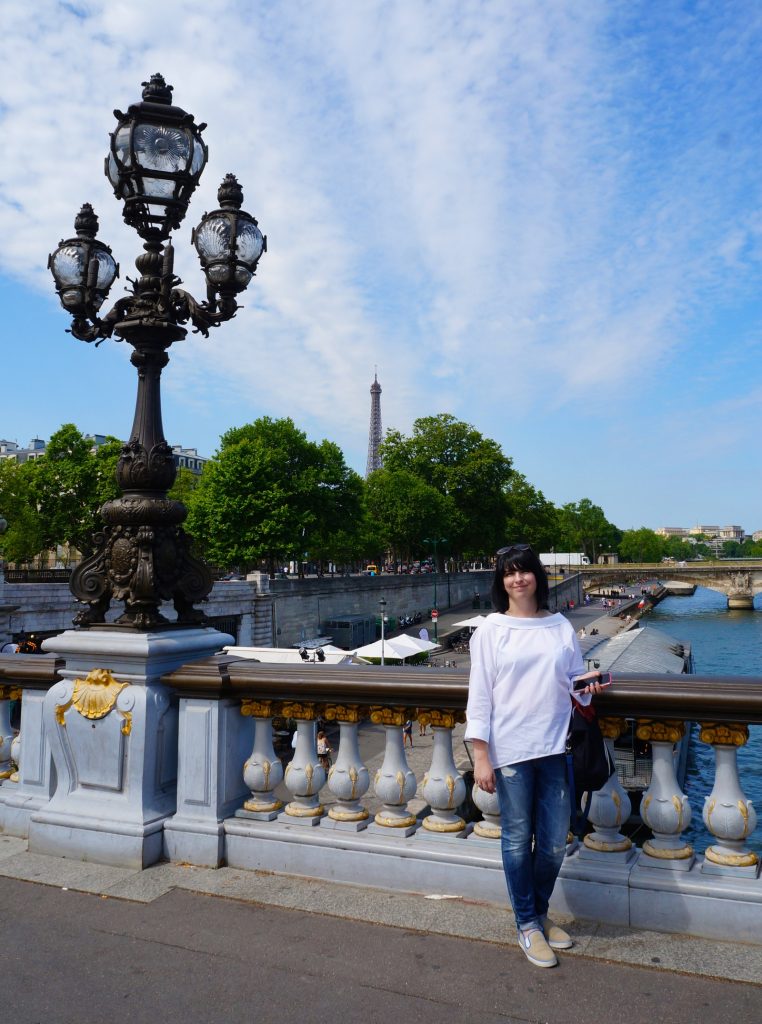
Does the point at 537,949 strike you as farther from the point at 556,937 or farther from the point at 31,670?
the point at 31,670

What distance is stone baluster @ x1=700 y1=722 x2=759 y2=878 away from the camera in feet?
11.0

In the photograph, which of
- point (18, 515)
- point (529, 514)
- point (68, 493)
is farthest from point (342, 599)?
point (529, 514)

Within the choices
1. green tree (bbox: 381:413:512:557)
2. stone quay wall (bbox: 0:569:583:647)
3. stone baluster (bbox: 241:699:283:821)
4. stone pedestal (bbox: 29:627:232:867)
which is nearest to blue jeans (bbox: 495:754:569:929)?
stone baluster (bbox: 241:699:283:821)

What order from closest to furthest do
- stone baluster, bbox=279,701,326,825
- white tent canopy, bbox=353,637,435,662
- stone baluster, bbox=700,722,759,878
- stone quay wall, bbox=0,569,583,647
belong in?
stone baluster, bbox=700,722,759,878, stone baluster, bbox=279,701,326,825, white tent canopy, bbox=353,637,435,662, stone quay wall, bbox=0,569,583,647

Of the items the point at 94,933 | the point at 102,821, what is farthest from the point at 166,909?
the point at 102,821

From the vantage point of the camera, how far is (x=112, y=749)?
448 cm

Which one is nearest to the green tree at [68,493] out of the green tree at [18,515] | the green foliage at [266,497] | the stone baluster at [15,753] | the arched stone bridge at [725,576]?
the green tree at [18,515]

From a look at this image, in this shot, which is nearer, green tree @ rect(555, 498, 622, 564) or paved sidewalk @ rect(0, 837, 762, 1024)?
paved sidewalk @ rect(0, 837, 762, 1024)

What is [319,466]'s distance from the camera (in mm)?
52031

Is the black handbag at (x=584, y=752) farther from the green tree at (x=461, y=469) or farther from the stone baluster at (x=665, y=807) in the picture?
the green tree at (x=461, y=469)

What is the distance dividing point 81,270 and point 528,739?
4579 millimetres

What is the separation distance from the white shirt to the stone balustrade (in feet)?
1.50

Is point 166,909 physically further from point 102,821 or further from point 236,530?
point 236,530

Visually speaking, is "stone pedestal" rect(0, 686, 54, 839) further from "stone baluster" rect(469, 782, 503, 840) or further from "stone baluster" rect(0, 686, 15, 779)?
"stone baluster" rect(469, 782, 503, 840)
